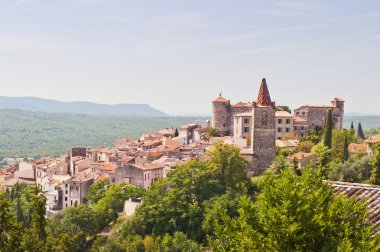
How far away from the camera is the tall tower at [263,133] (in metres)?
55.1

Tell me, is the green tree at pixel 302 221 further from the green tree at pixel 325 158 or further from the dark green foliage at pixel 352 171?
the dark green foliage at pixel 352 171

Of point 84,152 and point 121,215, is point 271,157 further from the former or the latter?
point 84,152

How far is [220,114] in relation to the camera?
75688 millimetres

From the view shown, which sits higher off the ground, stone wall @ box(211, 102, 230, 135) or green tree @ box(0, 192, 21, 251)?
stone wall @ box(211, 102, 230, 135)

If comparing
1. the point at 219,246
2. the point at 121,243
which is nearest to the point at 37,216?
the point at 219,246

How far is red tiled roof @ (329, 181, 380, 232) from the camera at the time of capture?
11846 mm

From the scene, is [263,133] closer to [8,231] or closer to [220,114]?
[220,114]

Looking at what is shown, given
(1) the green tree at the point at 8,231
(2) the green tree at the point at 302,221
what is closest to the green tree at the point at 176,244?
(1) the green tree at the point at 8,231

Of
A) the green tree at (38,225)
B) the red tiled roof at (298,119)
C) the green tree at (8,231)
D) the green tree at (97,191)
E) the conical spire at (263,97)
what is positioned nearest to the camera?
the green tree at (8,231)

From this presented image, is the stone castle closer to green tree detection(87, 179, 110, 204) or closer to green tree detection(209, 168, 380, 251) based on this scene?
green tree detection(87, 179, 110, 204)

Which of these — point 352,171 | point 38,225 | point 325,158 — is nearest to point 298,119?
point 325,158

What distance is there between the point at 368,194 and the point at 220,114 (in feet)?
206

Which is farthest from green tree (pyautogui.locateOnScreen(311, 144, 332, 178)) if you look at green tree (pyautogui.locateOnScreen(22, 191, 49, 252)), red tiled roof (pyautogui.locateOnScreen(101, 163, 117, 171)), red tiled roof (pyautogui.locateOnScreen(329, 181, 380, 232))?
red tiled roof (pyautogui.locateOnScreen(329, 181, 380, 232))

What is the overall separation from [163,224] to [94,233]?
9719 millimetres
